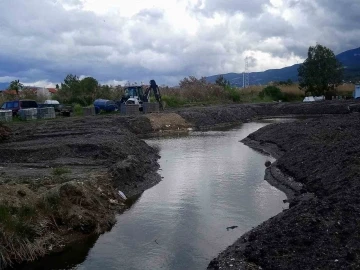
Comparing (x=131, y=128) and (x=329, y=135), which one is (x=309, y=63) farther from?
(x=329, y=135)

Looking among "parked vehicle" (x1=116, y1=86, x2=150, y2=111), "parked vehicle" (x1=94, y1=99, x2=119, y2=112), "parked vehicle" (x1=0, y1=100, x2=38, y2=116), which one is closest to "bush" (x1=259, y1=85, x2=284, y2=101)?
"parked vehicle" (x1=116, y1=86, x2=150, y2=111)

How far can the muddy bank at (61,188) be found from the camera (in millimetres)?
12078

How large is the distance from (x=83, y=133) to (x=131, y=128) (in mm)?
10781

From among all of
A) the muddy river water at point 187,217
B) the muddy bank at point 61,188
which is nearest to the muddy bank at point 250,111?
the muddy bank at point 61,188

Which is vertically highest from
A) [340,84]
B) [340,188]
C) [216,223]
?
[340,84]

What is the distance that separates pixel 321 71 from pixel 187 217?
72.4 m

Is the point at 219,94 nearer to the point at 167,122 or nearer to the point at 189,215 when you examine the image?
the point at 167,122

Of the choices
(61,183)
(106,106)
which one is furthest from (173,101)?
(61,183)

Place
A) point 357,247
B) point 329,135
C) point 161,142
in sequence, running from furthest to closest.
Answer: point 161,142 < point 329,135 < point 357,247

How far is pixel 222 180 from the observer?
2125cm

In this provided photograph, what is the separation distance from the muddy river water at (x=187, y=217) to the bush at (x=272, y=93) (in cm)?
6338

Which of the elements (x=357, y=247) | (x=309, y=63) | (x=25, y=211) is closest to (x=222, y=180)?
(x=25, y=211)

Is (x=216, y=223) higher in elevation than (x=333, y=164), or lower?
lower

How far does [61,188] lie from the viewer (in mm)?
14555
